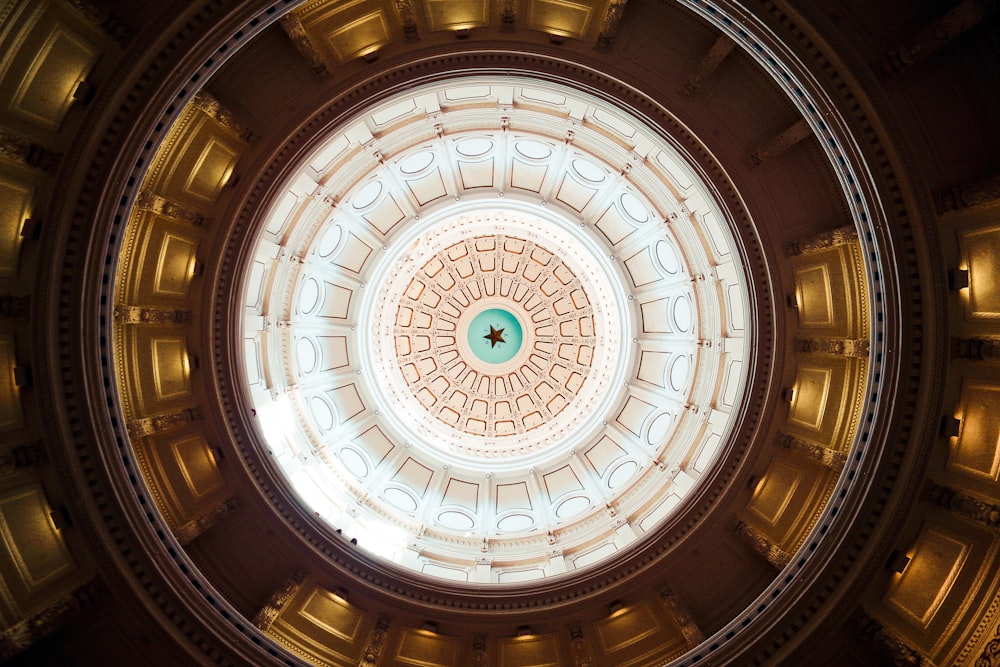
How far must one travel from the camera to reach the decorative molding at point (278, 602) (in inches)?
487

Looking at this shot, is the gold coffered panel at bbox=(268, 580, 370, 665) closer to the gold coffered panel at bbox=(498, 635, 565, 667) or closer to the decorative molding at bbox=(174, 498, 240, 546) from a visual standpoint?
the decorative molding at bbox=(174, 498, 240, 546)

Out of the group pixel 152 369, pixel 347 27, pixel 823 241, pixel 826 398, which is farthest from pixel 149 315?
pixel 826 398

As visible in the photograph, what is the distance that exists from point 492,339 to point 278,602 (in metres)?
14.1

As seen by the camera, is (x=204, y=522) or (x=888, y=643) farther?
(x=204, y=522)

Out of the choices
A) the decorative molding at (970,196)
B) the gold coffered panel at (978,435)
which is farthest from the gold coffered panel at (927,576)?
the decorative molding at (970,196)

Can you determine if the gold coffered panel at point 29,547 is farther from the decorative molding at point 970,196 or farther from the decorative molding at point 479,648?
the decorative molding at point 970,196

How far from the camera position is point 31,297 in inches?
390

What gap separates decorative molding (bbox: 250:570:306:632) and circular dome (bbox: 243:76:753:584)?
1.46 m

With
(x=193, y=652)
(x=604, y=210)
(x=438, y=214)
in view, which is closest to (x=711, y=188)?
(x=604, y=210)

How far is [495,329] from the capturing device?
24641mm

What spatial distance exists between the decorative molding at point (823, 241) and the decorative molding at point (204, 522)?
14.4m

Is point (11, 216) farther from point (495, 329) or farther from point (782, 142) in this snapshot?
point (495, 329)

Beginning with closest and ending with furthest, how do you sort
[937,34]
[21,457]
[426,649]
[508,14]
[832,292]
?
[937,34] < [21,457] < [508,14] < [832,292] < [426,649]

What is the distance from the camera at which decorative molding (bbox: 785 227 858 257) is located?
Result: 37.0 feet
